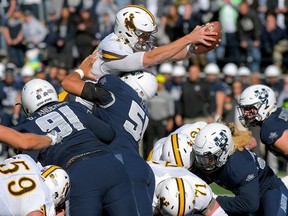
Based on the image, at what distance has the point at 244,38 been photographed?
19.3 meters

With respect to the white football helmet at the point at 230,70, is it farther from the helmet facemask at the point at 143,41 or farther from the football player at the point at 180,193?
the football player at the point at 180,193

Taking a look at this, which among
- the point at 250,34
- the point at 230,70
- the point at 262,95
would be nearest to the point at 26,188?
the point at 262,95

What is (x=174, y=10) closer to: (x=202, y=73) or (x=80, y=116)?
(x=202, y=73)

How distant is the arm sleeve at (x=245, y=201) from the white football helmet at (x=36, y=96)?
6.22 feet

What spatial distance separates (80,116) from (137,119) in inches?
20.9

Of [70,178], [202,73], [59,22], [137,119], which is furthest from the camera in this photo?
[59,22]

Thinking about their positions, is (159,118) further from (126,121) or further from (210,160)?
(126,121)

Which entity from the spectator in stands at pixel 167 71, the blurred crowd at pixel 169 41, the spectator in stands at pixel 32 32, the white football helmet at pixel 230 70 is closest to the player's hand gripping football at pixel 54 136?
the blurred crowd at pixel 169 41

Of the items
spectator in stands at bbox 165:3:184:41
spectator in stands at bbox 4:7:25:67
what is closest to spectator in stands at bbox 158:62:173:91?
spectator in stands at bbox 165:3:184:41

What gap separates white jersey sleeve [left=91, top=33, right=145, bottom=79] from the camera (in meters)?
8.02

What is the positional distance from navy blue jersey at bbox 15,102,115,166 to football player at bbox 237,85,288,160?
1.92 m

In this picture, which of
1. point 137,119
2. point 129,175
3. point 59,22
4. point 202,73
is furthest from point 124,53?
point 59,22

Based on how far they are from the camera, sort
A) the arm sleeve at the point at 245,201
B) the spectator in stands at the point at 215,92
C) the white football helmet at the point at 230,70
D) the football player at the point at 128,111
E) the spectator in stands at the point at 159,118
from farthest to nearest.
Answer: the white football helmet at the point at 230,70, the spectator in stands at the point at 215,92, the spectator in stands at the point at 159,118, the arm sleeve at the point at 245,201, the football player at the point at 128,111

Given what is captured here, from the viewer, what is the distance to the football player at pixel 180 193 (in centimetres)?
761
